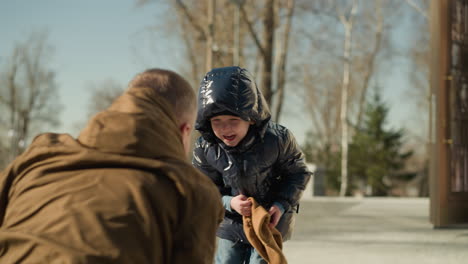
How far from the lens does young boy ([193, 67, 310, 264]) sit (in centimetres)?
→ 307

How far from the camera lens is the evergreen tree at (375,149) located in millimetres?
23875

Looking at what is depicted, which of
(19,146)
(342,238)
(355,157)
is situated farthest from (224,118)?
(19,146)

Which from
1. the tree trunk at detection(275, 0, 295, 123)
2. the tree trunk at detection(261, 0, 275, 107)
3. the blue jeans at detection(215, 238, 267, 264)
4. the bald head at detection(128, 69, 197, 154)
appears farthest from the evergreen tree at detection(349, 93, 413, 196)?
the bald head at detection(128, 69, 197, 154)

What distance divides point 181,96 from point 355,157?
23.1m

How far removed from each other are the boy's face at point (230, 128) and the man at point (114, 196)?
1.27m

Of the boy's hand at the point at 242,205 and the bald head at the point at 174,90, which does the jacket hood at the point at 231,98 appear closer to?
the boy's hand at the point at 242,205

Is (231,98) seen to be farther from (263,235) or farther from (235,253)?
(235,253)

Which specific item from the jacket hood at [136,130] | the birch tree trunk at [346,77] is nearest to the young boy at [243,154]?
the jacket hood at [136,130]

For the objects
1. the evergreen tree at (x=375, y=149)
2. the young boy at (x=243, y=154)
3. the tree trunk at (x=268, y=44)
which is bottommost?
the evergreen tree at (x=375, y=149)

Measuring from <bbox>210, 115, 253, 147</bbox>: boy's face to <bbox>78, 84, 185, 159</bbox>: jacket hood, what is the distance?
1.28 meters

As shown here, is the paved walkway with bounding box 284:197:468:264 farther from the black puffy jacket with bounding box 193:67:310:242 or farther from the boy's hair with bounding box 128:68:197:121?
the boy's hair with bounding box 128:68:197:121

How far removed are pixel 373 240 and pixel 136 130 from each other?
237 inches

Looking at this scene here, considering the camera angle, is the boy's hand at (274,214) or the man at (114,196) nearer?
the man at (114,196)

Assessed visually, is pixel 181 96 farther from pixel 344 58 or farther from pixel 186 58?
pixel 186 58
